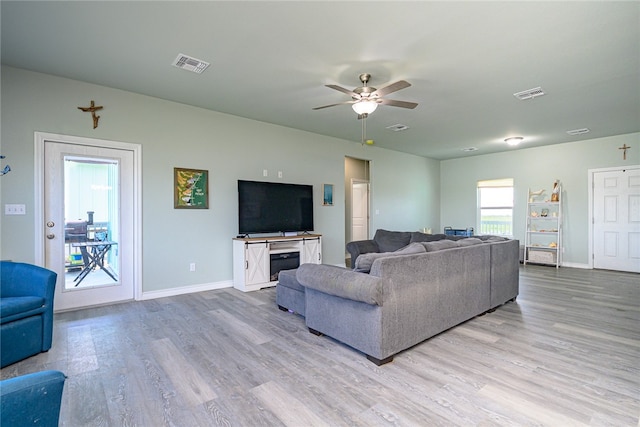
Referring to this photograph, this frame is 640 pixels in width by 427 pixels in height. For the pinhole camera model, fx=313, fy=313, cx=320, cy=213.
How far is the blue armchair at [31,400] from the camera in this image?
823 mm

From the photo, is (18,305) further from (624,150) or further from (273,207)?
(624,150)

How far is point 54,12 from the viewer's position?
2.46m

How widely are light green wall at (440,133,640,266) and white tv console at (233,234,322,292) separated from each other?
5.61 m

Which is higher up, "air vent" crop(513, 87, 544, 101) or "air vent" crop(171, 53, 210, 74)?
"air vent" crop(171, 53, 210, 74)

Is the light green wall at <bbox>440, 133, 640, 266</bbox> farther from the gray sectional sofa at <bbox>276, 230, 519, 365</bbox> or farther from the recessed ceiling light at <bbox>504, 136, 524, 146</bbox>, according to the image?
the gray sectional sofa at <bbox>276, 230, 519, 365</bbox>

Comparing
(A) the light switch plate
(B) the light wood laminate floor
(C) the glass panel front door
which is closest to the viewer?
(B) the light wood laminate floor

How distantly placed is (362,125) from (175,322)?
421 centimetres

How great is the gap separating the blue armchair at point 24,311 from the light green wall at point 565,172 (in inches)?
342

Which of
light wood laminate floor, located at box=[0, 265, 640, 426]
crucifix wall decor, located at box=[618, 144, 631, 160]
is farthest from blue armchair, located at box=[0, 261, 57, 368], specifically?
crucifix wall decor, located at box=[618, 144, 631, 160]

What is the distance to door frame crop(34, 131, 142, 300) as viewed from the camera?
350cm

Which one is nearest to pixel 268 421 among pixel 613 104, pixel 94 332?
pixel 94 332

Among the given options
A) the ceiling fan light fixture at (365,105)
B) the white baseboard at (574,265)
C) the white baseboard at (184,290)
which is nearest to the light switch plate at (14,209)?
the white baseboard at (184,290)

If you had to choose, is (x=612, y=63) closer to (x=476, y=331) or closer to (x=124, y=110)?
(x=476, y=331)

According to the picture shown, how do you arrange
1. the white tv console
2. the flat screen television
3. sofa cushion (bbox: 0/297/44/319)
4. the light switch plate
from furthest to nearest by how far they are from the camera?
the flat screen television < the white tv console < the light switch plate < sofa cushion (bbox: 0/297/44/319)
